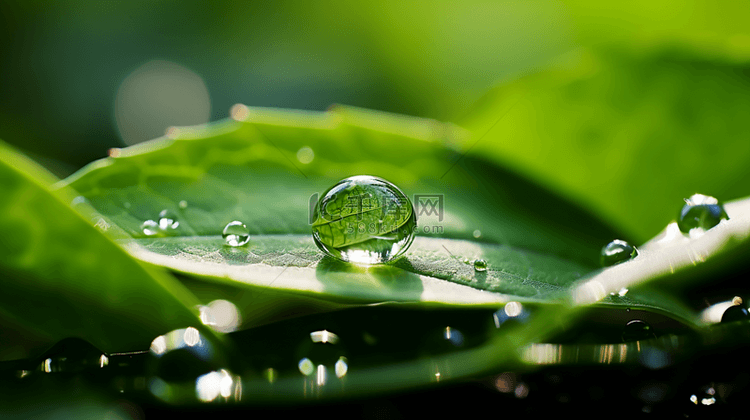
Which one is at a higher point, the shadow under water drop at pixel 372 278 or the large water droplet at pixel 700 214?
the large water droplet at pixel 700 214

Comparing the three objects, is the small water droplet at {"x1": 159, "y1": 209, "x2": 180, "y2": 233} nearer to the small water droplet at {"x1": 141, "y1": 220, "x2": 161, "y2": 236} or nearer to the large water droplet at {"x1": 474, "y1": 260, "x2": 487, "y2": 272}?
the small water droplet at {"x1": 141, "y1": 220, "x2": 161, "y2": 236}

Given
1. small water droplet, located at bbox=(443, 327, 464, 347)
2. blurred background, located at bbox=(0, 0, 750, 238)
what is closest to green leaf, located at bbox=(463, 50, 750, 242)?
small water droplet, located at bbox=(443, 327, 464, 347)

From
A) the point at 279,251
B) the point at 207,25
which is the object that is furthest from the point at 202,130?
the point at 207,25

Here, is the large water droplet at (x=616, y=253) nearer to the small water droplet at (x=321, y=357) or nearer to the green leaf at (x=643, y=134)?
the green leaf at (x=643, y=134)

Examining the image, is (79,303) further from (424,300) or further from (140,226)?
(424,300)

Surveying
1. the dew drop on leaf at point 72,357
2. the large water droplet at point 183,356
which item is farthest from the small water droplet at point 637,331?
the dew drop on leaf at point 72,357

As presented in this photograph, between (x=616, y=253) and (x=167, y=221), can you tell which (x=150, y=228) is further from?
(x=616, y=253)
